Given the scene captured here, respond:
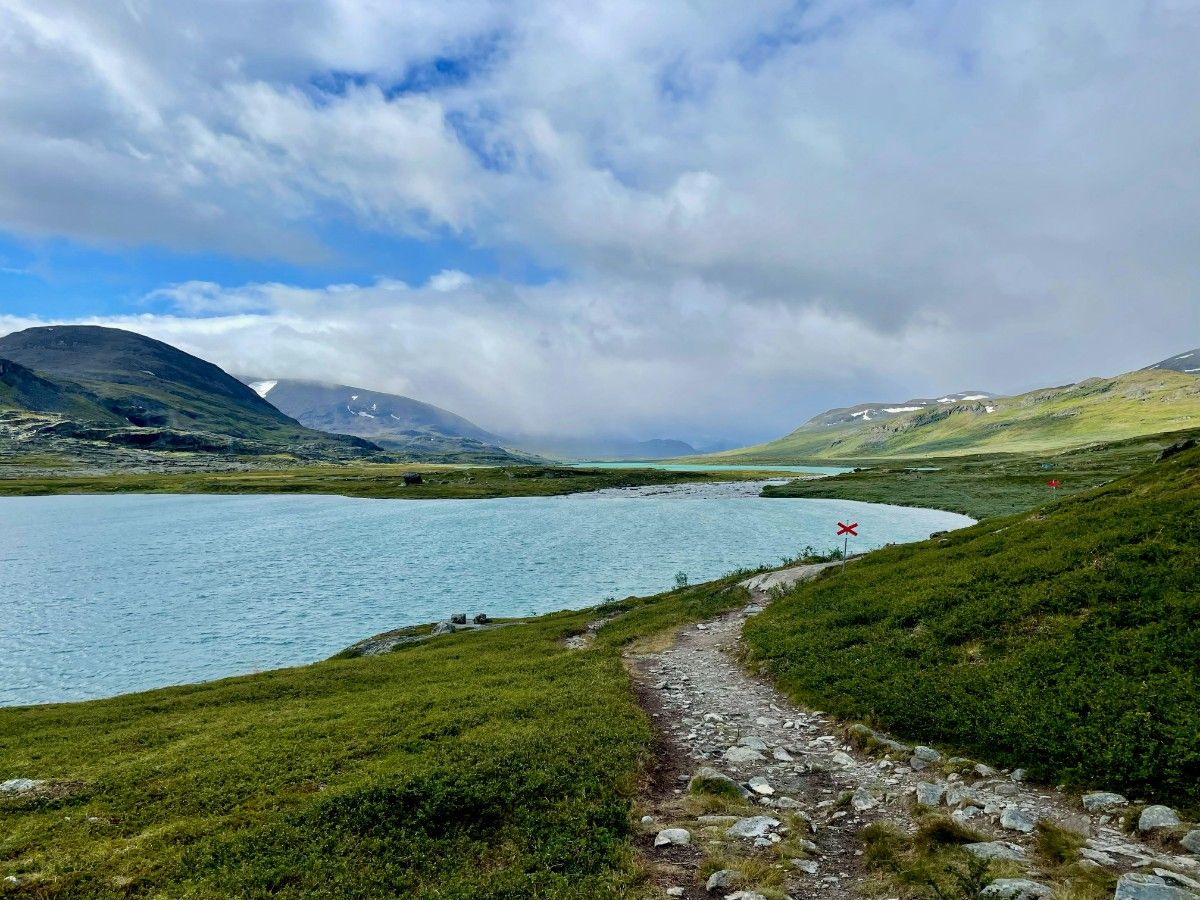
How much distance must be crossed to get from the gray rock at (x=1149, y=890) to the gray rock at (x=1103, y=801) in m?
3.01

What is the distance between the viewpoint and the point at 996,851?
1021cm

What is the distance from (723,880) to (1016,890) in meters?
4.59

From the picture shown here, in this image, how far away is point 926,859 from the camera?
1021 cm

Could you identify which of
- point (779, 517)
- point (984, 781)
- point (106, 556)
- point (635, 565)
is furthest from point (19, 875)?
point (779, 517)

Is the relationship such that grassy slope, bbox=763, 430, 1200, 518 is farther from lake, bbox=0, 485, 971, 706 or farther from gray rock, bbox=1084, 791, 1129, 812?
gray rock, bbox=1084, 791, 1129, 812

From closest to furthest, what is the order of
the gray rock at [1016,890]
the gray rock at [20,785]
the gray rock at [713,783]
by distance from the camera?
the gray rock at [1016,890] → the gray rock at [713,783] → the gray rock at [20,785]

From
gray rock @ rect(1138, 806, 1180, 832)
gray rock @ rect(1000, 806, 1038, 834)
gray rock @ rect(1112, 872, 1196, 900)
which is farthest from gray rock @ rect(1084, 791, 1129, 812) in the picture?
gray rock @ rect(1112, 872, 1196, 900)

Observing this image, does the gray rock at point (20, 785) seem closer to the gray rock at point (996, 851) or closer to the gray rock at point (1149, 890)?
the gray rock at point (996, 851)

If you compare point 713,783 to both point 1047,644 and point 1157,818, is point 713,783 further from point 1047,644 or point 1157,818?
point 1047,644

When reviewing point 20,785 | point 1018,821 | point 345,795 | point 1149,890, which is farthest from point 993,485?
point 20,785

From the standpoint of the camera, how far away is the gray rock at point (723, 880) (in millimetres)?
10281

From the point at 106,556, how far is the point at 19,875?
89.0 m

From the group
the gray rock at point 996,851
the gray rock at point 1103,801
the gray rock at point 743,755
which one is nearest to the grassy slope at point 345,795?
the gray rock at point 743,755

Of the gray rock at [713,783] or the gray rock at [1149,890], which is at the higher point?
the gray rock at [1149,890]
